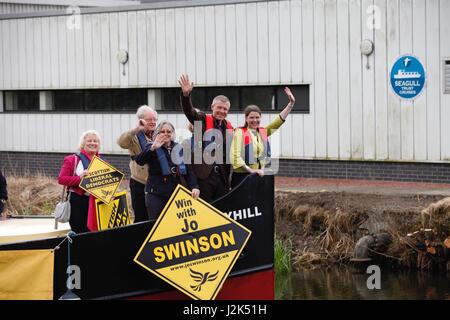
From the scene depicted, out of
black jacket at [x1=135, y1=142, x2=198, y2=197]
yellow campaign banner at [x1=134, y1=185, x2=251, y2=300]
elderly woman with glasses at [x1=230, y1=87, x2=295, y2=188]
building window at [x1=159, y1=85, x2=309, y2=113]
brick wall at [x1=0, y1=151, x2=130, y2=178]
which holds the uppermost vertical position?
building window at [x1=159, y1=85, x2=309, y2=113]

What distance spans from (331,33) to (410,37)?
1677 mm

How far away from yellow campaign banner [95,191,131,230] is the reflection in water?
4.08 metres

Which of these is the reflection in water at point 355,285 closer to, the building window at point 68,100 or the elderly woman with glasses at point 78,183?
the elderly woman with glasses at point 78,183

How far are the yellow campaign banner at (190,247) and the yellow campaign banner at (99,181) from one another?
1338 millimetres

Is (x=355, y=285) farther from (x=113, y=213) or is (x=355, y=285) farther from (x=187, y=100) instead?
(x=187, y=100)

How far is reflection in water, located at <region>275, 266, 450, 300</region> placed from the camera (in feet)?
50.1

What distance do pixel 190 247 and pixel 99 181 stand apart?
5.08ft

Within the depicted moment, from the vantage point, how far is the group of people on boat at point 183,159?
35.0 ft

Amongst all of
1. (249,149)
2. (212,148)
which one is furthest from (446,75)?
(212,148)

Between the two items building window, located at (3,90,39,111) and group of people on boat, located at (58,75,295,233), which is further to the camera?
building window, located at (3,90,39,111)

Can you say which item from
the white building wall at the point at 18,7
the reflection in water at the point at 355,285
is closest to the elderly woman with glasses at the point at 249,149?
the reflection in water at the point at 355,285

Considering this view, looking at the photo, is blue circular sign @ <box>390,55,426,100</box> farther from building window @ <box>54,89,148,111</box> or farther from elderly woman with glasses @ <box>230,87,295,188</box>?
elderly woman with glasses @ <box>230,87,295,188</box>

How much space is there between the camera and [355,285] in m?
15.9

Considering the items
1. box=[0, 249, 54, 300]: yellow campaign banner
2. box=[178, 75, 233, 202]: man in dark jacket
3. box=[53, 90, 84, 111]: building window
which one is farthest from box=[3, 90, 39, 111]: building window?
box=[0, 249, 54, 300]: yellow campaign banner
